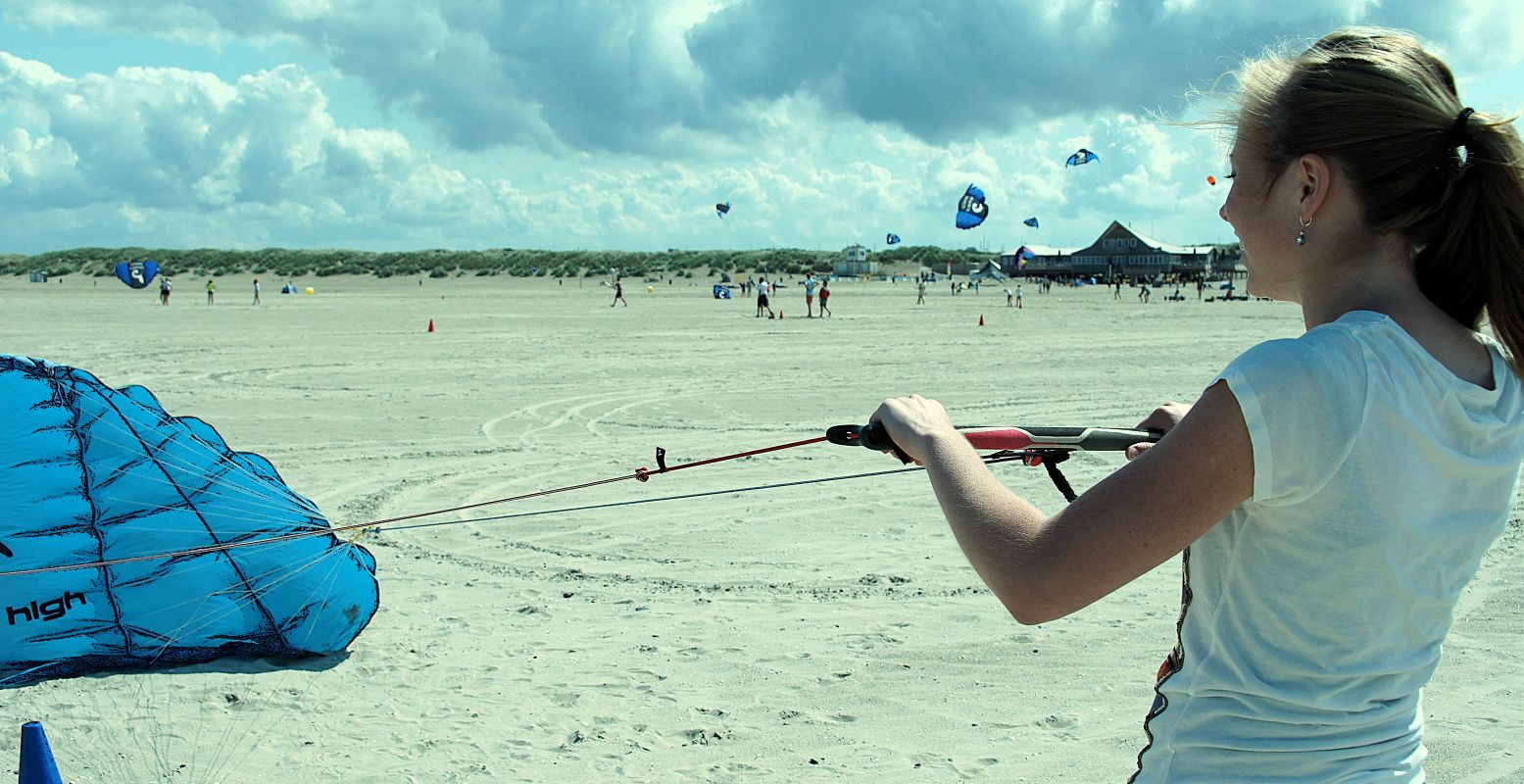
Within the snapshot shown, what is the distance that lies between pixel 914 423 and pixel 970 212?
48.1 metres

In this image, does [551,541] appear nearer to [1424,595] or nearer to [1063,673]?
[1063,673]

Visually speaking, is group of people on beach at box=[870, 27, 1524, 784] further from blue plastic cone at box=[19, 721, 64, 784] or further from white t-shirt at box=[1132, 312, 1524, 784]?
blue plastic cone at box=[19, 721, 64, 784]

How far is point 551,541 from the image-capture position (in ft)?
24.0

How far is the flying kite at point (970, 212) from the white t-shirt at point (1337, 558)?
4656cm

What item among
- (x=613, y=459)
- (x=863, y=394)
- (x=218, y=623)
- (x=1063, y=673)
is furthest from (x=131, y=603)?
(x=863, y=394)

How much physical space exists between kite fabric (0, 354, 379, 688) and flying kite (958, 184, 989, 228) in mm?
43464

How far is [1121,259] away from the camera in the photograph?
355ft

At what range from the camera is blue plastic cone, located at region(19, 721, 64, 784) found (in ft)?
8.29

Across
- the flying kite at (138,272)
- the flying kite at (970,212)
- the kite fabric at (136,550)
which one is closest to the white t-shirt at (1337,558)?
the kite fabric at (136,550)

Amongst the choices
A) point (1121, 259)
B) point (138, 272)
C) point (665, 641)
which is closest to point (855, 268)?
point (1121, 259)

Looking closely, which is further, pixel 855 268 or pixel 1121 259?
pixel 1121 259

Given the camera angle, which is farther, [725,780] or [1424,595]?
[725,780]

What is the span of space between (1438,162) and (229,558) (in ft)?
16.2

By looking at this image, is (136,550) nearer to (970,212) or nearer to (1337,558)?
(1337,558)
